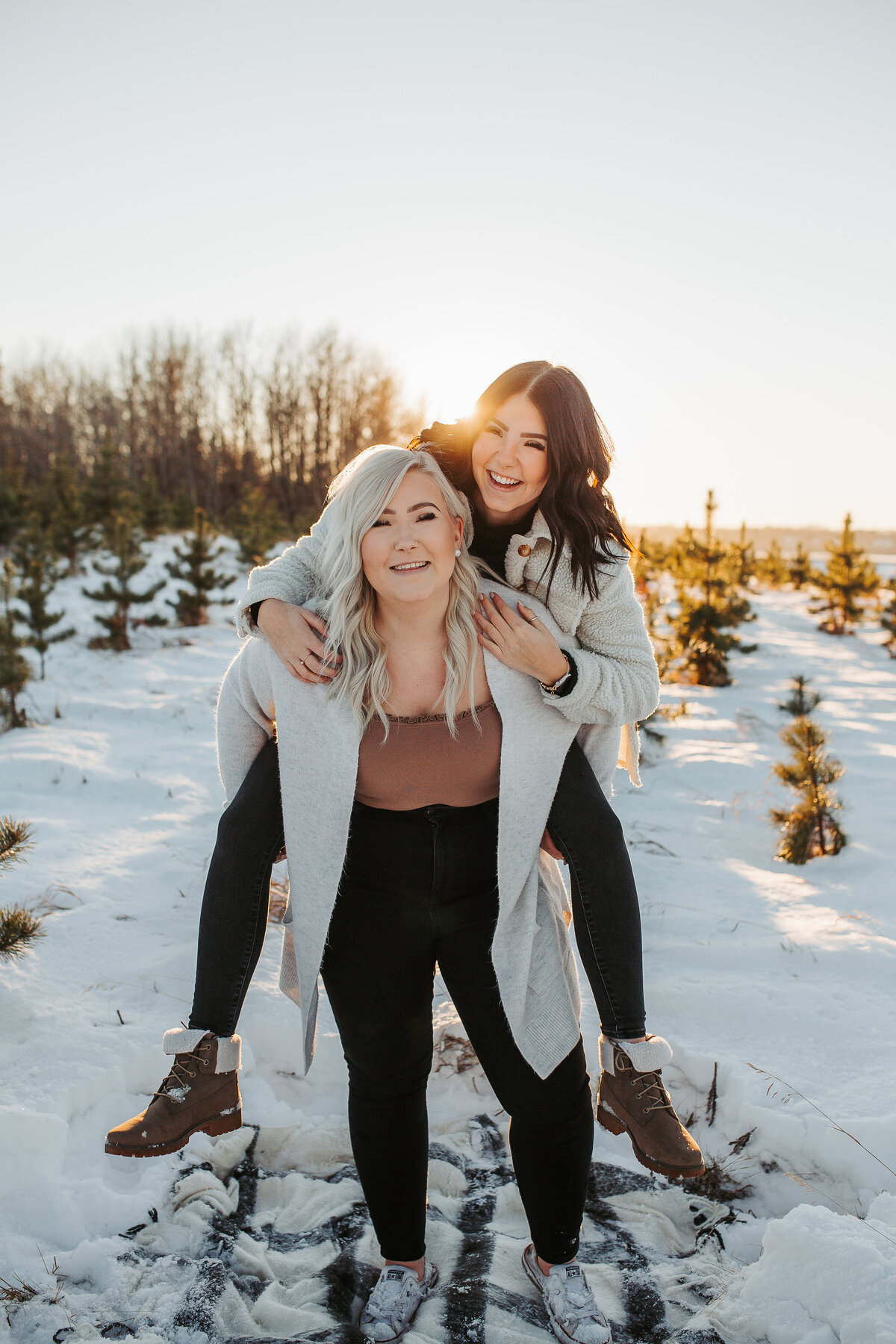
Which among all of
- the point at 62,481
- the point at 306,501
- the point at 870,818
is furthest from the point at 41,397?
the point at 870,818

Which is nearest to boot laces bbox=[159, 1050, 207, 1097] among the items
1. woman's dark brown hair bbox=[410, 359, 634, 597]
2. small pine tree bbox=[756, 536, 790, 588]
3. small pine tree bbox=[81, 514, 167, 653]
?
woman's dark brown hair bbox=[410, 359, 634, 597]

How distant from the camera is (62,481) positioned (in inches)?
437

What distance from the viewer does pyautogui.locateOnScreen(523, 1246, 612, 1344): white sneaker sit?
165 centimetres

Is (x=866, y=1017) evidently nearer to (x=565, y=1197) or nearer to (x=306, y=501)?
(x=565, y=1197)

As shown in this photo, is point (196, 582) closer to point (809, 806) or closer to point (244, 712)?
point (809, 806)

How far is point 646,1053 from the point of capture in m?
1.70

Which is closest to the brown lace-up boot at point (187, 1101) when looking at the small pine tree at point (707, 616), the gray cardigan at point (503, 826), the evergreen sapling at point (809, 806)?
the gray cardigan at point (503, 826)

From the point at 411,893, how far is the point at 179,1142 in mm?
Answer: 723

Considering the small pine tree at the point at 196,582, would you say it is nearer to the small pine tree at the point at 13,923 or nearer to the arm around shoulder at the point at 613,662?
the small pine tree at the point at 13,923

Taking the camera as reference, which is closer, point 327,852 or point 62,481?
point 327,852

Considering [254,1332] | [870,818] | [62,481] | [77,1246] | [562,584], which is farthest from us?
[62,481]

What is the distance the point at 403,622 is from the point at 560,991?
3.09 ft

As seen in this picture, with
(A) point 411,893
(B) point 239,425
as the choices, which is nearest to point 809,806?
(A) point 411,893

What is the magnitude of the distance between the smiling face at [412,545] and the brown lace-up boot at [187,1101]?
1096mm
